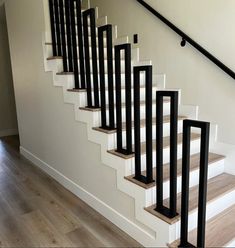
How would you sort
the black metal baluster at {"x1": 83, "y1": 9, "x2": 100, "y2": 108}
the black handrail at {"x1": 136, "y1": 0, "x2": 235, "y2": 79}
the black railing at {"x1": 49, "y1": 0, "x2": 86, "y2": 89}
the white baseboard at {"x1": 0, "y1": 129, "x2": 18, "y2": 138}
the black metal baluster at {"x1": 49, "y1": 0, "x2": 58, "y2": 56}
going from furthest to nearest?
the white baseboard at {"x1": 0, "y1": 129, "x2": 18, "y2": 138}
the black metal baluster at {"x1": 49, "y1": 0, "x2": 58, "y2": 56}
the black railing at {"x1": 49, "y1": 0, "x2": 86, "y2": 89}
the black handrail at {"x1": 136, "y1": 0, "x2": 235, "y2": 79}
the black metal baluster at {"x1": 83, "y1": 9, "x2": 100, "y2": 108}

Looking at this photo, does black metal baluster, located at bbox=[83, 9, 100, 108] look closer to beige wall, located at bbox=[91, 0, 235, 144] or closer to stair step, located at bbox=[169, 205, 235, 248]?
beige wall, located at bbox=[91, 0, 235, 144]

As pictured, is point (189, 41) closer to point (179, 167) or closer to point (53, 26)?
point (179, 167)

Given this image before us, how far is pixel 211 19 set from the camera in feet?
7.50

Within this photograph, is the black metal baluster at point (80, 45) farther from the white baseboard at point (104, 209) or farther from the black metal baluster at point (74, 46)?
the white baseboard at point (104, 209)

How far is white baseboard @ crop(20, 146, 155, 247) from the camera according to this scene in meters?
1.87

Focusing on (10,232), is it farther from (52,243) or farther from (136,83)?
(136,83)

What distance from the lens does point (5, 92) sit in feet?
17.3

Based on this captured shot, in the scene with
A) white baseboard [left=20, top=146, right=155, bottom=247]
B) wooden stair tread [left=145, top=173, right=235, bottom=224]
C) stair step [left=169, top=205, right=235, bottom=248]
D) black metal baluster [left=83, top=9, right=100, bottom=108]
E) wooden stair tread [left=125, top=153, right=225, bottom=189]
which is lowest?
white baseboard [left=20, top=146, right=155, bottom=247]

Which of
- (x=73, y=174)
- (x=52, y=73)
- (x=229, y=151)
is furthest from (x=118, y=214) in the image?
(x=52, y=73)

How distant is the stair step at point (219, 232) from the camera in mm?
1625

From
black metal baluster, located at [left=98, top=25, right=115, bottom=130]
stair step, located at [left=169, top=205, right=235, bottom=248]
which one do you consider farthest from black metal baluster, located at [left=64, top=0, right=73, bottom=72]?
stair step, located at [left=169, top=205, right=235, bottom=248]

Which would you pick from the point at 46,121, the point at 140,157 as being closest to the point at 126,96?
the point at 140,157

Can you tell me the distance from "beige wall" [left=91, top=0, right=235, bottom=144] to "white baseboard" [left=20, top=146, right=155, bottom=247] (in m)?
1.16

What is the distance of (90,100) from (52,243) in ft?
3.94
